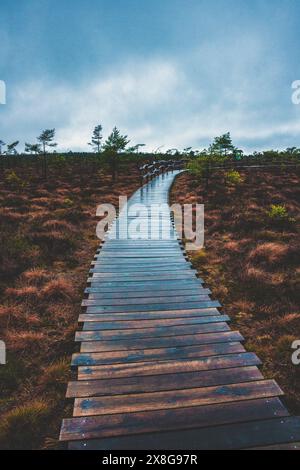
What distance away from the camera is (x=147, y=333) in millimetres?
4996

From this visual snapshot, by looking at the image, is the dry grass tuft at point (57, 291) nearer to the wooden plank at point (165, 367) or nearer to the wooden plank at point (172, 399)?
the wooden plank at point (165, 367)

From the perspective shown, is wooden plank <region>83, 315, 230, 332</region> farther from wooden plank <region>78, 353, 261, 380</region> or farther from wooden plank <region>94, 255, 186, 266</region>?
wooden plank <region>94, 255, 186, 266</region>

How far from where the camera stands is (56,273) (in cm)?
846

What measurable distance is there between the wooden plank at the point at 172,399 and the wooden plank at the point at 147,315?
188cm

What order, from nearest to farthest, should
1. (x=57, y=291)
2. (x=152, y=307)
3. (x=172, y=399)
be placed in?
(x=172, y=399) → (x=152, y=307) → (x=57, y=291)

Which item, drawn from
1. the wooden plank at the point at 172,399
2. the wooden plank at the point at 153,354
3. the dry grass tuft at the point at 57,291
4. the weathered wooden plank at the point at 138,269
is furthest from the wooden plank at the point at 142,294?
the wooden plank at the point at 172,399

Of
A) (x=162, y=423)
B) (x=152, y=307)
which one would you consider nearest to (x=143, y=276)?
(x=152, y=307)

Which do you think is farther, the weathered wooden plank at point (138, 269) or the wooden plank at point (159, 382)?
the weathered wooden plank at point (138, 269)

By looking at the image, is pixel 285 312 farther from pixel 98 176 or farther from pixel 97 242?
pixel 98 176

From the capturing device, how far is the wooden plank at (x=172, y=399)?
3414 mm

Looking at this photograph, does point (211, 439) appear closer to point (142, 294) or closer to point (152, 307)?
point (152, 307)

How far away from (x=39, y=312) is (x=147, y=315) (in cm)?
245

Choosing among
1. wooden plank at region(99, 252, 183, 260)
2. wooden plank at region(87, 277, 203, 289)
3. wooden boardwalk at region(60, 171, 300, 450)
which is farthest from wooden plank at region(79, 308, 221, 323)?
wooden plank at region(99, 252, 183, 260)

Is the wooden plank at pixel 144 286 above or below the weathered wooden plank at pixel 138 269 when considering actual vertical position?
below
